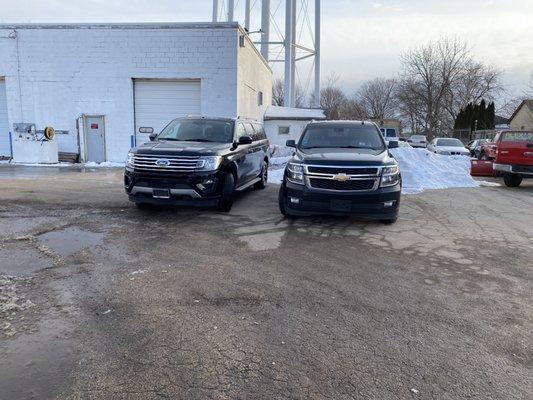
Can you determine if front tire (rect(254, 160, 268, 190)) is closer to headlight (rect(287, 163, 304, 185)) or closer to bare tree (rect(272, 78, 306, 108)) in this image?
headlight (rect(287, 163, 304, 185))

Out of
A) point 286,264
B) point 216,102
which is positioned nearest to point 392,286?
point 286,264

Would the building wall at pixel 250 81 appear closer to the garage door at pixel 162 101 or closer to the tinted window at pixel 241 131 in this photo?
the garage door at pixel 162 101

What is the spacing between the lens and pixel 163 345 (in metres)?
3.64

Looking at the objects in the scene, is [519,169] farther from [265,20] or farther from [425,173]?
[265,20]

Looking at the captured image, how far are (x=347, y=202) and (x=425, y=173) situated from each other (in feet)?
28.0

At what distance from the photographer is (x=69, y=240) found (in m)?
6.77

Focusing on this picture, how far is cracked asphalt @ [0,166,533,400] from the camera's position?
3188 mm

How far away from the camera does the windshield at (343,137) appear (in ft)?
30.2

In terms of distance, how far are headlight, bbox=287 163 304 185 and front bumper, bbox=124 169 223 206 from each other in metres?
1.33

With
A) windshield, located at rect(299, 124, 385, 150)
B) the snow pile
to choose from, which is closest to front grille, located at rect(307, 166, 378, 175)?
windshield, located at rect(299, 124, 385, 150)

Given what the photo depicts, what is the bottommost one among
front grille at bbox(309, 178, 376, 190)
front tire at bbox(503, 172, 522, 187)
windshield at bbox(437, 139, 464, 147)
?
front tire at bbox(503, 172, 522, 187)

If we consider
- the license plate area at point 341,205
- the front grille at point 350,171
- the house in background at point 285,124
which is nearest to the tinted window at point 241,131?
the front grille at point 350,171

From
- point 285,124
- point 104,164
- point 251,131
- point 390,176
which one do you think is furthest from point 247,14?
point 390,176

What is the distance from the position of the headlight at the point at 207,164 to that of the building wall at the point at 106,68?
11.7 meters
